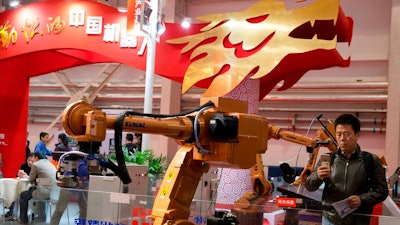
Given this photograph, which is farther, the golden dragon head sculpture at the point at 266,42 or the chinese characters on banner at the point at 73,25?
the chinese characters on banner at the point at 73,25

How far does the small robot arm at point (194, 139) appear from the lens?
2.22m

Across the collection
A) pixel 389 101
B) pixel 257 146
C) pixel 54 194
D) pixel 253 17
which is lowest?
pixel 54 194

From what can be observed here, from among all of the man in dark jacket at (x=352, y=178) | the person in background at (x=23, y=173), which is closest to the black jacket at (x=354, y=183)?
the man in dark jacket at (x=352, y=178)

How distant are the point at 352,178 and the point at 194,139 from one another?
1448 millimetres

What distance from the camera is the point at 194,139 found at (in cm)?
241

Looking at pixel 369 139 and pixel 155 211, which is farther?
pixel 369 139

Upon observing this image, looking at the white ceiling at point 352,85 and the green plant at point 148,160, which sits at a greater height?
the white ceiling at point 352,85

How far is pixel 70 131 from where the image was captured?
2.10 m

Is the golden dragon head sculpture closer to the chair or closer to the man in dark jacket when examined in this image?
the chair

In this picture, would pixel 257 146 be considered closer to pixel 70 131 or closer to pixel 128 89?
pixel 70 131

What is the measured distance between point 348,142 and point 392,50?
822cm

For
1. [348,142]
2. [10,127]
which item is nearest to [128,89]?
[10,127]

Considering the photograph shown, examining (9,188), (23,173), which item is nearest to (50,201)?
(9,188)

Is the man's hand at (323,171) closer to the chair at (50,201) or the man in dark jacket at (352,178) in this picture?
the man in dark jacket at (352,178)
